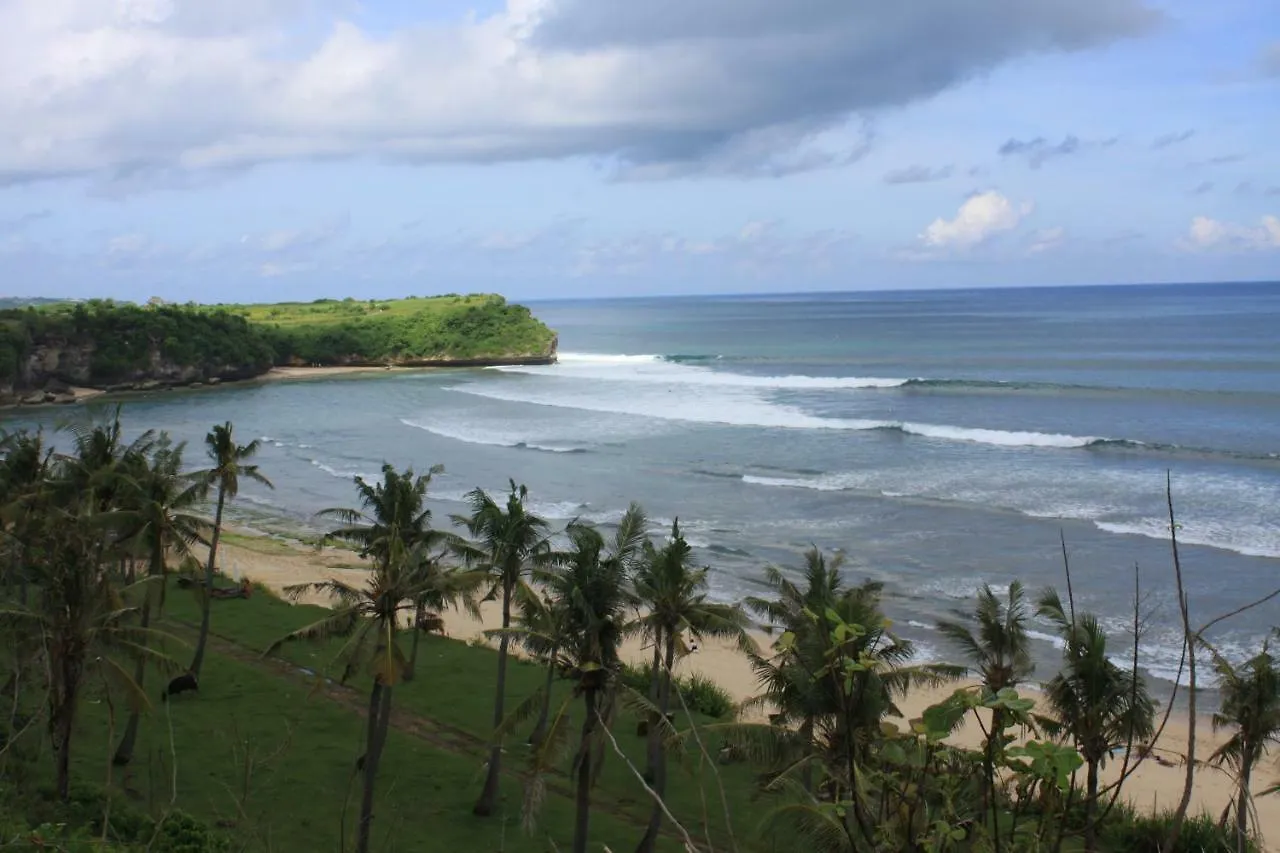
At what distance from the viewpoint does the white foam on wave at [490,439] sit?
6247 centimetres

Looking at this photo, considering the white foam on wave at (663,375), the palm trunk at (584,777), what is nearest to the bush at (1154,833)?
the palm trunk at (584,777)

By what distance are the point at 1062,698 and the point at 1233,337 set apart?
123264 millimetres

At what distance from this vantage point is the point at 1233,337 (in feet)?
405

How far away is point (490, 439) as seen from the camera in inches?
2618

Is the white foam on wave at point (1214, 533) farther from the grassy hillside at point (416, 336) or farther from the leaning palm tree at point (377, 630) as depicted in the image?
the grassy hillside at point (416, 336)

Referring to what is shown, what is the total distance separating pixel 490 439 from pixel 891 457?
2415cm

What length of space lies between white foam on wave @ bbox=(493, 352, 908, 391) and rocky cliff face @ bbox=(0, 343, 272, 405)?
30.4 metres

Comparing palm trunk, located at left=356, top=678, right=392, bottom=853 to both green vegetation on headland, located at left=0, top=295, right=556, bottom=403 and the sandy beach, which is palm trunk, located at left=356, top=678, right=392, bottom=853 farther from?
green vegetation on headland, located at left=0, top=295, right=556, bottom=403

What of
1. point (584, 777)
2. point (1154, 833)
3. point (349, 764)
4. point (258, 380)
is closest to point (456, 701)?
point (349, 764)

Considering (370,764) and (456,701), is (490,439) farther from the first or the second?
(370,764)

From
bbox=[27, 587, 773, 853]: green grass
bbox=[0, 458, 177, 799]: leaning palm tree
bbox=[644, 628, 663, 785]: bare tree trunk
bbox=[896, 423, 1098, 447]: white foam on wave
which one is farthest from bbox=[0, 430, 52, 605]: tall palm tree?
bbox=[896, 423, 1098, 447]: white foam on wave

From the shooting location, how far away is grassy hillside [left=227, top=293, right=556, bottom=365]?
124500mm

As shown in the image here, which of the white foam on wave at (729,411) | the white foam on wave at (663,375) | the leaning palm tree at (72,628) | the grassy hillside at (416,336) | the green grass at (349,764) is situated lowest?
the green grass at (349,764)

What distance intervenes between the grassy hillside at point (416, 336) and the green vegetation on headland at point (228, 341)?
4.6 inches
